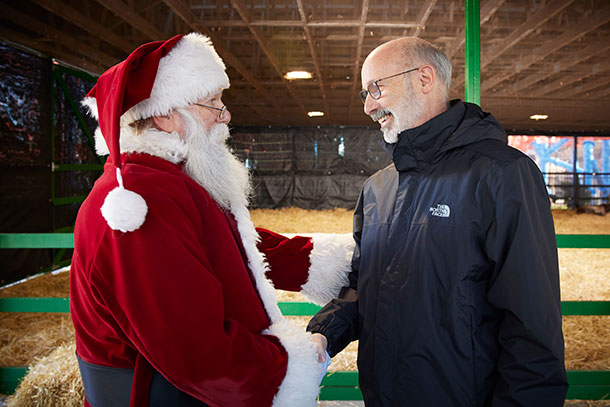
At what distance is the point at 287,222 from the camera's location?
8.77 meters

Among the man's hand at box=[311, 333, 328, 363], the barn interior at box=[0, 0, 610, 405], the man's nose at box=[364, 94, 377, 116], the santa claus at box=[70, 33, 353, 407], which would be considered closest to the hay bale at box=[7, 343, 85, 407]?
the barn interior at box=[0, 0, 610, 405]

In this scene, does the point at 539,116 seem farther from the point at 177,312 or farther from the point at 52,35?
the point at 177,312

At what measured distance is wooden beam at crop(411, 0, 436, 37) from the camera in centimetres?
411

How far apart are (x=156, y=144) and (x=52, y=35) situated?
4.79 meters

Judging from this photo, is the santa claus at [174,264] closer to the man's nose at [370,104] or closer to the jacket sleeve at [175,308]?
the jacket sleeve at [175,308]

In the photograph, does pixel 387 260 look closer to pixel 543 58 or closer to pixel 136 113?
pixel 136 113

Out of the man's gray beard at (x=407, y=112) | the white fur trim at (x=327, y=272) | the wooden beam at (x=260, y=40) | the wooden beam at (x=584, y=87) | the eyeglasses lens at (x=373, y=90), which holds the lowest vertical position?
the white fur trim at (x=327, y=272)

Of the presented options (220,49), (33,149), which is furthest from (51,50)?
(220,49)

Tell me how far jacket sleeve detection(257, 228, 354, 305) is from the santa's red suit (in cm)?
52

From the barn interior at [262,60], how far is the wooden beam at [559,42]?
0.02 meters

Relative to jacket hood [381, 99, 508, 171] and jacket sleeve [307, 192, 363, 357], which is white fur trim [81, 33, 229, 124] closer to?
jacket hood [381, 99, 508, 171]

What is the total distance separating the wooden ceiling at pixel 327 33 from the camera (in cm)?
428

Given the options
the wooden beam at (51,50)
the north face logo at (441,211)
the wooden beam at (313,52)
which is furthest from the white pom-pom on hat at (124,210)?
the wooden beam at (51,50)

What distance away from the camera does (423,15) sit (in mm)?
4367
